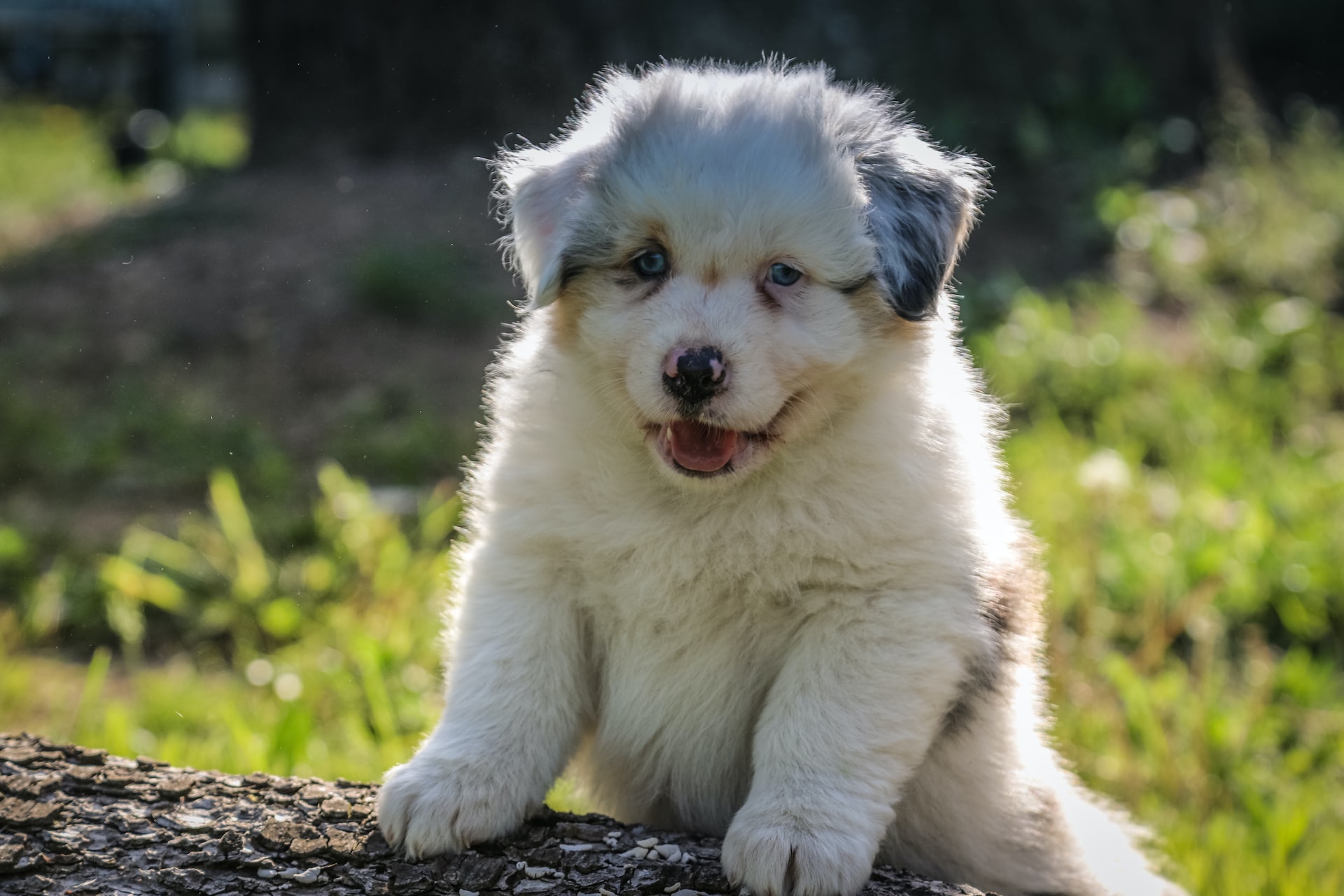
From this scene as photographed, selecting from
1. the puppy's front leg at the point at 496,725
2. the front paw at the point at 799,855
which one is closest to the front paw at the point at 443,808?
the puppy's front leg at the point at 496,725

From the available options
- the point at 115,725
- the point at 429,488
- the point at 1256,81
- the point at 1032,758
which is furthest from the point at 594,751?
the point at 1256,81

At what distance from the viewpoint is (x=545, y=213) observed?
8.21 feet

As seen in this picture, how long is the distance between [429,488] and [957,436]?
340 cm

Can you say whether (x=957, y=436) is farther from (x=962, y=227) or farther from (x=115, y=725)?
(x=115, y=725)

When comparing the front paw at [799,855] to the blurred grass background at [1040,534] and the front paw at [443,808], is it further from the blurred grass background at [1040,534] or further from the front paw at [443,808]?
the blurred grass background at [1040,534]

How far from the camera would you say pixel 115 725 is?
3496mm

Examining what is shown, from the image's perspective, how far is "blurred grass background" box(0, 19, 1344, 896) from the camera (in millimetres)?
3830

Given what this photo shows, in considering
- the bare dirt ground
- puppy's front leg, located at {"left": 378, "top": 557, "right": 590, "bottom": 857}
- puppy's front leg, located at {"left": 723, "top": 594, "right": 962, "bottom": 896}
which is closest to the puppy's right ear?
puppy's front leg, located at {"left": 378, "top": 557, "right": 590, "bottom": 857}

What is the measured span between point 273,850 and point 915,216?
1.65 m

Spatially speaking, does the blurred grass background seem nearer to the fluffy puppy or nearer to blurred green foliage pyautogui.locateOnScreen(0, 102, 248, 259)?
Answer: blurred green foliage pyautogui.locateOnScreen(0, 102, 248, 259)

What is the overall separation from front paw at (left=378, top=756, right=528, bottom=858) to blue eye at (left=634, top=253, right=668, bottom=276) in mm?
955

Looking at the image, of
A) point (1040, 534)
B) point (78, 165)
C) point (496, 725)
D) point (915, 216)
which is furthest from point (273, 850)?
point (78, 165)

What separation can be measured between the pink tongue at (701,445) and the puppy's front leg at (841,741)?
13.4 inches

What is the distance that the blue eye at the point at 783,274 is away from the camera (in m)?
2.34
